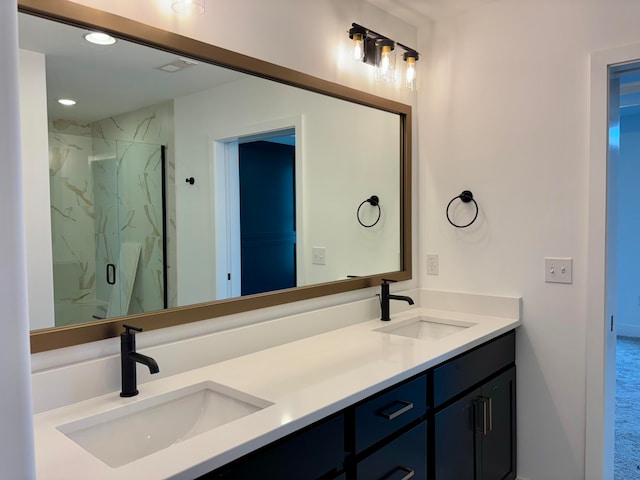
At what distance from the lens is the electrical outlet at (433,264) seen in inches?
A: 103

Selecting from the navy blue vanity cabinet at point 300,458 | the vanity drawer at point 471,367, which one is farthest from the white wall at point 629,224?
the navy blue vanity cabinet at point 300,458

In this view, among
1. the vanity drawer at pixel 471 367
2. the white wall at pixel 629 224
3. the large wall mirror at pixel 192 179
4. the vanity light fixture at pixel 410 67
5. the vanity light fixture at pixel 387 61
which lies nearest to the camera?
the large wall mirror at pixel 192 179

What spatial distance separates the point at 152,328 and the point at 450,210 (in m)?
1.67

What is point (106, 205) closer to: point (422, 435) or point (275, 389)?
point (275, 389)

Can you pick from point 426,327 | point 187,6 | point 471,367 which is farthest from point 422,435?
point 187,6

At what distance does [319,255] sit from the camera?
226cm

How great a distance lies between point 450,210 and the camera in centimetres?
256

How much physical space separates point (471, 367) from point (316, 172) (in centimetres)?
111

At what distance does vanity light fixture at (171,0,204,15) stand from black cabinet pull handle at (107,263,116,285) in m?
0.83

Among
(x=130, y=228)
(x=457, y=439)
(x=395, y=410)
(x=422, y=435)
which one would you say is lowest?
(x=457, y=439)

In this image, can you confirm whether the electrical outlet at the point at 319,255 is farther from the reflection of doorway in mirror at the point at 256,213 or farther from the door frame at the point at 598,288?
the door frame at the point at 598,288

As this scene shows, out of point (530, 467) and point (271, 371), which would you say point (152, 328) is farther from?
point (530, 467)

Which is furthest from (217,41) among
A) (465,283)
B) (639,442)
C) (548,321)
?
(639,442)

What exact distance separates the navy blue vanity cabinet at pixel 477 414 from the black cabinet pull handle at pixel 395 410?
19 cm
